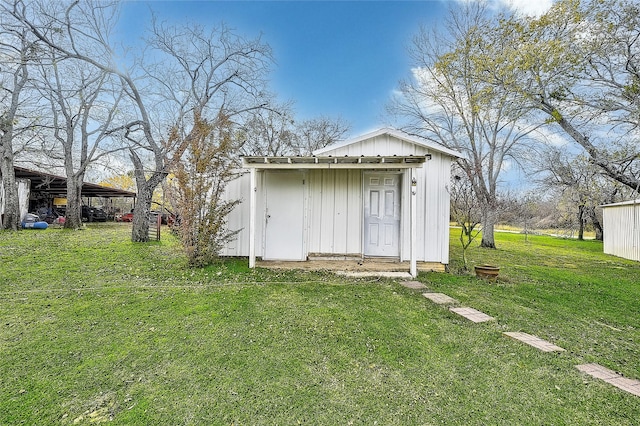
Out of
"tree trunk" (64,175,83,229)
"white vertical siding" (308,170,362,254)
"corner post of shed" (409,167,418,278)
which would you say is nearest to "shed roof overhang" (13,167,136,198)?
"tree trunk" (64,175,83,229)

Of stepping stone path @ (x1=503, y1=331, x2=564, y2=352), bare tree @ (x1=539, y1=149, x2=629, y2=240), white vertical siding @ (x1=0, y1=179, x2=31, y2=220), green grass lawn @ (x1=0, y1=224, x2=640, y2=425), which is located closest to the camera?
green grass lawn @ (x1=0, y1=224, x2=640, y2=425)

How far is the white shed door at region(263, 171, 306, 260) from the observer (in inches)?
280

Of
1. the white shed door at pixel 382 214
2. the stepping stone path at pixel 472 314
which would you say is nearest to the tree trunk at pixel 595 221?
the white shed door at pixel 382 214

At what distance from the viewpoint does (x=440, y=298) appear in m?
4.84

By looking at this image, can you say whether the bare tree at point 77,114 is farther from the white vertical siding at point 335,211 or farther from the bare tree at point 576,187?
the bare tree at point 576,187

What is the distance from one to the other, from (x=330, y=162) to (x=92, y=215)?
19.6 meters

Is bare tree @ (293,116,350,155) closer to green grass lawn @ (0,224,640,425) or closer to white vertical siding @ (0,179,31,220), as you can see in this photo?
white vertical siding @ (0,179,31,220)

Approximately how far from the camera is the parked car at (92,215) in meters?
18.9

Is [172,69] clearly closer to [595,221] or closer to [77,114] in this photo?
[77,114]

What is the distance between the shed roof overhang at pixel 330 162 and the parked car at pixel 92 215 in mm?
18035

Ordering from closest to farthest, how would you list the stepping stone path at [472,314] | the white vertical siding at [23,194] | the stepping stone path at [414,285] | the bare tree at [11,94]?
the stepping stone path at [472,314], the stepping stone path at [414,285], the bare tree at [11,94], the white vertical siding at [23,194]

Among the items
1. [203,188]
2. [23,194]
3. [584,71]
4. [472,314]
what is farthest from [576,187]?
[23,194]

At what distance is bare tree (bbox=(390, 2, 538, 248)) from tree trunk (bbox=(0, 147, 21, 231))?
640 inches

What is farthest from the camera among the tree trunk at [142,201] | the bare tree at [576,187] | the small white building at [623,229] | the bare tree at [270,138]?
the bare tree at [270,138]
